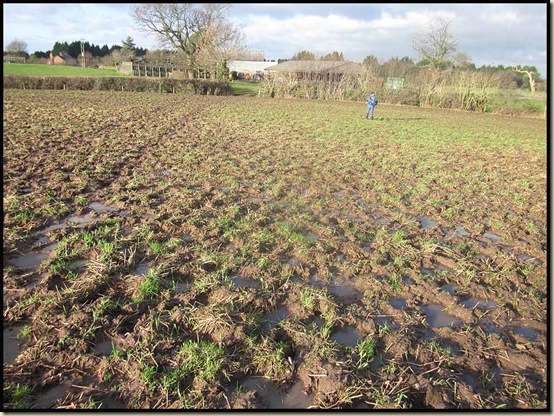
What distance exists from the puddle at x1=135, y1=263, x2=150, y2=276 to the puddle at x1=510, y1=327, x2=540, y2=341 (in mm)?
4659

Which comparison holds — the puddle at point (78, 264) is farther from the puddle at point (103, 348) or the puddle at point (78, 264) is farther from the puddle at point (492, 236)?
the puddle at point (492, 236)

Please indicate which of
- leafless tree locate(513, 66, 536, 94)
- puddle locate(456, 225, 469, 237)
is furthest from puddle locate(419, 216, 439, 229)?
leafless tree locate(513, 66, 536, 94)

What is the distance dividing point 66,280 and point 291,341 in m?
2.92

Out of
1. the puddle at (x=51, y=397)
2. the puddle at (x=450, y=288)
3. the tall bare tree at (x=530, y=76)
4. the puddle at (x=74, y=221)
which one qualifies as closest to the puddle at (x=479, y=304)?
the puddle at (x=450, y=288)

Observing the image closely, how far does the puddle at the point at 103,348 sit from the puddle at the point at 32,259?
6.46 ft

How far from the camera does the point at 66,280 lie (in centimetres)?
432

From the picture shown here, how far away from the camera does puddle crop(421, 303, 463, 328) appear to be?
411 cm

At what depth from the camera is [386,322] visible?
402 centimetres

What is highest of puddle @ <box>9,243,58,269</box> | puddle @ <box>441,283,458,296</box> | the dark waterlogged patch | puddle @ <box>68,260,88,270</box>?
puddle @ <box>9,243,58,269</box>

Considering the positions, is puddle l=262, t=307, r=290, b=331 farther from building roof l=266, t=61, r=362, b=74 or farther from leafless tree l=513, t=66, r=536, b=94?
leafless tree l=513, t=66, r=536, b=94

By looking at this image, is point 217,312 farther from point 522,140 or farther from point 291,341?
point 522,140

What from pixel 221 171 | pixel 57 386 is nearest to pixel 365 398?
pixel 57 386

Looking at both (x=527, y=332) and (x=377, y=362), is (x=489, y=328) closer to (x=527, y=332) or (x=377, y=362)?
(x=527, y=332)

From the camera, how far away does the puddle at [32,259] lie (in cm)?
462
